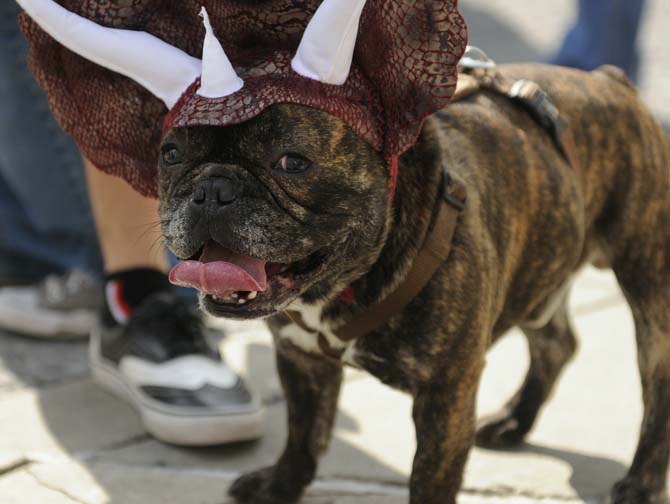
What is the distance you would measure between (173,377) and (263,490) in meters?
0.58

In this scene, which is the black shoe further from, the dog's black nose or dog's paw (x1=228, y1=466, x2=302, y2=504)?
the dog's black nose

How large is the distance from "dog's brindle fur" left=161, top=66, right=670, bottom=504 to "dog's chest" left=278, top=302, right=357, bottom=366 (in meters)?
0.01

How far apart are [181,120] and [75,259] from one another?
2.27 meters

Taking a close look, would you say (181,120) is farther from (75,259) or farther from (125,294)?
(75,259)

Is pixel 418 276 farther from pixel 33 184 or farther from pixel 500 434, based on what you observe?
pixel 33 184

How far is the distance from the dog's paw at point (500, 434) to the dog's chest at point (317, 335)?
843 mm

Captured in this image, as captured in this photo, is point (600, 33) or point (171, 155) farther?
point (600, 33)

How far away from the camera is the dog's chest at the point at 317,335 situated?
2.39m

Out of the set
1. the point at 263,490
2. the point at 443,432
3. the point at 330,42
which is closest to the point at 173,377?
the point at 263,490

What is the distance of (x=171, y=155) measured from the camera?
2189 mm

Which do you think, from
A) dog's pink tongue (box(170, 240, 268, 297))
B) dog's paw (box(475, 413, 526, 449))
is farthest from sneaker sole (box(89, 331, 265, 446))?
dog's pink tongue (box(170, 240, 268, 297))

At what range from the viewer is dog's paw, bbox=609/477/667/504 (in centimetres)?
279

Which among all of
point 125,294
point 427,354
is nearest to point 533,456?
point 427,354

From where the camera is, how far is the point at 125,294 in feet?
11.5
